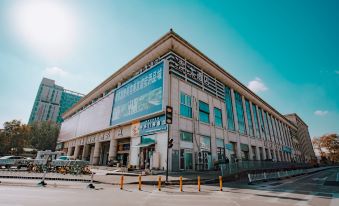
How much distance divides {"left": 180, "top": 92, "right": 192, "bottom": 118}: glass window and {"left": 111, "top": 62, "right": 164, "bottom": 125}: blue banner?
10.0ft

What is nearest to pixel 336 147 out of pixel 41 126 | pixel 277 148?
pixel 277 148

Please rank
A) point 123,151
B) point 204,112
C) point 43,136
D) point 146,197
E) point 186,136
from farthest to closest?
1. point 43,136
2. point 123,151
3. point 204,112
4. point 186,136
5. point 146,197

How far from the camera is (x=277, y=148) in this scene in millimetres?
48125

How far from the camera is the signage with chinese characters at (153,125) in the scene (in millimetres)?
20736

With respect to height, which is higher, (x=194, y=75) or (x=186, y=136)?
(x=194, y=75)

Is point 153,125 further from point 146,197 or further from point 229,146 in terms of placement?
point 146,197

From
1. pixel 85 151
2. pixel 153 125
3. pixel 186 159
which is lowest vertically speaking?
pixel 186 159

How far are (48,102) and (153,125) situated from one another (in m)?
115

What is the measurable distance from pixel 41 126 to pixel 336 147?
412 feet

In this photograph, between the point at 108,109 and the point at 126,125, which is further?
the point at 108,109

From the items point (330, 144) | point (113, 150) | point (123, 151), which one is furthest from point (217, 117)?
point (330, 144)

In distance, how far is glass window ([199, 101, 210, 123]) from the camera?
25.4 metres

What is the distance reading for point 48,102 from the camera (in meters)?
111

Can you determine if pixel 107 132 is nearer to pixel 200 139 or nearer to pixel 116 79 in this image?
pixel 116 79
